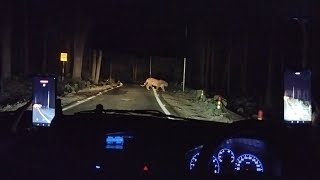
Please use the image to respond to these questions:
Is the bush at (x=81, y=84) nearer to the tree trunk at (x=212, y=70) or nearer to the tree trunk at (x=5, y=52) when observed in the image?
the tree trunk at (x=5, y=52)

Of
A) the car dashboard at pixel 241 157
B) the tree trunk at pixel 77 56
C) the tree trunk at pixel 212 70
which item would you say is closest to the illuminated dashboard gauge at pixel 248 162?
the car dashboard at pixel 241 157

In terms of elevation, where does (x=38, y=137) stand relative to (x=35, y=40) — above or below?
below

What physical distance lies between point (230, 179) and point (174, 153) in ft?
4.09

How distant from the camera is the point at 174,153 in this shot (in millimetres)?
4160

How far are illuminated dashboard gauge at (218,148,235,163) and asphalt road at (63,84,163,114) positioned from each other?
26.3 ft

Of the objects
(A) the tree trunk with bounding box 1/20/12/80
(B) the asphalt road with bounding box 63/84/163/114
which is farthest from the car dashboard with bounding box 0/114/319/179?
(A) the tree trunk with bounding box 1/20/12/80

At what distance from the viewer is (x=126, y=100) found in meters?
14.2

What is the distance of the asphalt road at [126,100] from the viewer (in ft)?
42.7

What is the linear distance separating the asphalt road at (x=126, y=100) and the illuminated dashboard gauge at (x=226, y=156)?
803 centimetres

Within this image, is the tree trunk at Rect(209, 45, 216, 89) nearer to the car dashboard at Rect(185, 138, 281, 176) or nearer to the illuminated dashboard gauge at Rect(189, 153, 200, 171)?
the car dashboard at Rect(185, 138, 281, 176)

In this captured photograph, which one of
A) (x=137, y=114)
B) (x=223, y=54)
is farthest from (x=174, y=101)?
(x=223, y=54)

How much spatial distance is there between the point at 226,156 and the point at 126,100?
1027 cm

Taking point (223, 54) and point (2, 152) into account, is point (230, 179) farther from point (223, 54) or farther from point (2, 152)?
point (223, 54)

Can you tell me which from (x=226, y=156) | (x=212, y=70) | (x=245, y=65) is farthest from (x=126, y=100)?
(x=212, y=70)
